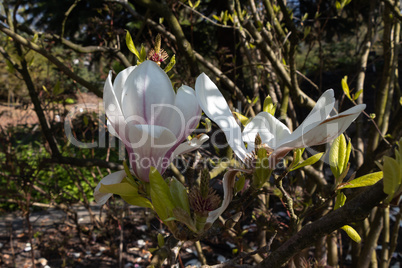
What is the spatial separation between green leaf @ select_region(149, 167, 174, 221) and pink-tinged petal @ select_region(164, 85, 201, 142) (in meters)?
0.07

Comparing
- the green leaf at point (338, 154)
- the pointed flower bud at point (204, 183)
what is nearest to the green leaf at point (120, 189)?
the pointed flower bud at point (204, 183)

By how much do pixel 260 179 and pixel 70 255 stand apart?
111 inches

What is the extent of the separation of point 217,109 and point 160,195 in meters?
0.13

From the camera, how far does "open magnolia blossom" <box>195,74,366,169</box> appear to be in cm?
36

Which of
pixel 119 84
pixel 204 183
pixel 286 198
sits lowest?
pixel 286 198

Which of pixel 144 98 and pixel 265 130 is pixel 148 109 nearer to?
pixel 144 98

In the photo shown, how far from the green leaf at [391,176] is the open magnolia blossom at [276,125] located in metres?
0.06


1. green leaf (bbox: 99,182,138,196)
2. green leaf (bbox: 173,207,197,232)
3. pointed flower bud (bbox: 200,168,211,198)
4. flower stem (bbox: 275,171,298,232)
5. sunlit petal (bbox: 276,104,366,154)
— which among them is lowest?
flower stem (bbox: 275,171,298,232)

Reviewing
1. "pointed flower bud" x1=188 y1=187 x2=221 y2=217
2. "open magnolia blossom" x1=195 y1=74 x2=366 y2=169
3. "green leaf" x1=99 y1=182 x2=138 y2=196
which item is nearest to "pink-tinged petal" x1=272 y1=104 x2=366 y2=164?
"open magnolia blossom" x1=195 y1=74 x2=366 y2=169

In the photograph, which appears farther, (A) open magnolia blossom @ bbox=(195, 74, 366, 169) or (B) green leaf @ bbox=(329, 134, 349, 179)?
(B) green leaf @ bbox=(329, 134, 349, 179)

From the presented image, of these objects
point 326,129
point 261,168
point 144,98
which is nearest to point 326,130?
point 326,129

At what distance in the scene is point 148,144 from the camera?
0.43 m

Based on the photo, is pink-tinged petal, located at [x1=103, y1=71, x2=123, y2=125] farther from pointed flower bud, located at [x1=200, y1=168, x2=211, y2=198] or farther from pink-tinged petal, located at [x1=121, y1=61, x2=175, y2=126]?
pointed flower bud, located at [x1=200, y1=168, x2=211, y2=198]

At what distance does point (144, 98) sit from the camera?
0.41 metres
